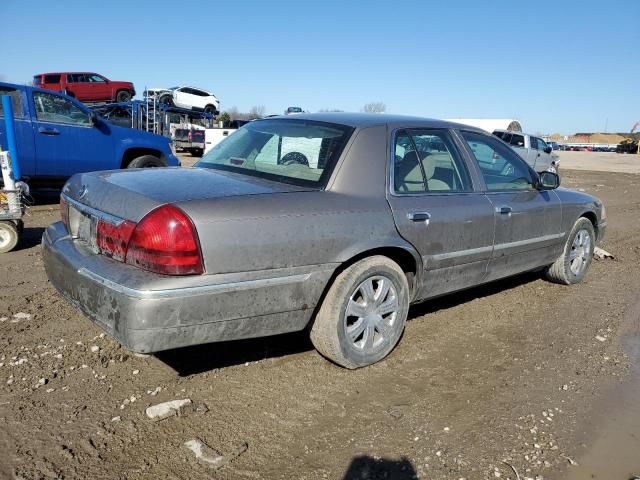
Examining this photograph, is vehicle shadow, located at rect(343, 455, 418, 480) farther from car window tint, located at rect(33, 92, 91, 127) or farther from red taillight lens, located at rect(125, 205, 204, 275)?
car window tint, located at rect(33, 92, 91, 127)

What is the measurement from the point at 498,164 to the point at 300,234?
2.30 m

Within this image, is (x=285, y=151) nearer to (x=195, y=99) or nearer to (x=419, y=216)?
(x=419, y=216)

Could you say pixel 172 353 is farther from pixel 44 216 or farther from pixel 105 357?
pixel 44 216

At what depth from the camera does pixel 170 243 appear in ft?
8.39

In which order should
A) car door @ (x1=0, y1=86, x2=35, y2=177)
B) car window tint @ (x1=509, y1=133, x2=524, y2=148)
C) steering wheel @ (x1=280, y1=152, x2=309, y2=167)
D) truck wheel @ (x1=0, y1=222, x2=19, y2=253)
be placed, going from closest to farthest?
steering wheel @ (x1=280, y1=152, x2=309, y2=167) < truck wheel @ (x1=0, y1=222, x2=19, y2=253) < car door @ (x1=0, y1=86, x2=35, y2=177) < car window tint @ (x1=509, y1=133, x2=524, y2=148)

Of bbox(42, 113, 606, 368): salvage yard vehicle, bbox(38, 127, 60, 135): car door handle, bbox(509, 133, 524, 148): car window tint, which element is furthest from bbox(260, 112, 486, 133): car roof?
bbox(509, 133, 524, 148): car window tint

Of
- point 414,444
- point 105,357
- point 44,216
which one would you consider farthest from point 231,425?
point 44,216

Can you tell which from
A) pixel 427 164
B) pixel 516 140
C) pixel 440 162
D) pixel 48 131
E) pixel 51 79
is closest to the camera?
pixel 427 164

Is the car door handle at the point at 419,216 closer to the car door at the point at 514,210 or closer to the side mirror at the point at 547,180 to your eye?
the car door at the point at 514,210

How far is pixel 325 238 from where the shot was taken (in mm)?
2984

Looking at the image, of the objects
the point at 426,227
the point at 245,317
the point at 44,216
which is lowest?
the point at 44,216

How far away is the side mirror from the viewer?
463cm

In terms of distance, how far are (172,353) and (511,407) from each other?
6.93 ft


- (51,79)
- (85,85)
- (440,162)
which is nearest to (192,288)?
(440,162)
